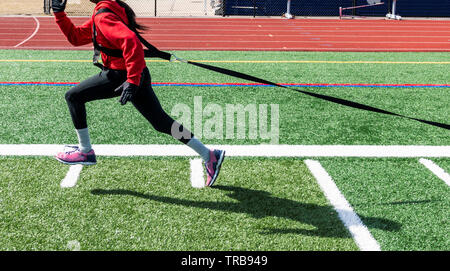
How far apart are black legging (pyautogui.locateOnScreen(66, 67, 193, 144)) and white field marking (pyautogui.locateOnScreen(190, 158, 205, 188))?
433 mm

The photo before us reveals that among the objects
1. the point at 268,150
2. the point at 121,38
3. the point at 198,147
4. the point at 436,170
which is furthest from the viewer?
the point at 268,150

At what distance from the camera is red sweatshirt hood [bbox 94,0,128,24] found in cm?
329

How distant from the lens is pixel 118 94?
3.51m

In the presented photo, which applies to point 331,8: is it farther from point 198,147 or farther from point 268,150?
point 198,147

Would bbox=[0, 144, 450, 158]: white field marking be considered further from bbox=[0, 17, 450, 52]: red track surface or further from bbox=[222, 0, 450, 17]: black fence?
bbox=[222, 0, 450, 17]: black fence

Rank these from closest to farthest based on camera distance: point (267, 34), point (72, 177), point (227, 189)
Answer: point (227, 189), point (72, 177), point (267, 34)

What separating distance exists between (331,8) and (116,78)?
2210 centimetres

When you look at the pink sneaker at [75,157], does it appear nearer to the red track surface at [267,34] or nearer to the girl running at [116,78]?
the girl running at [116,78]

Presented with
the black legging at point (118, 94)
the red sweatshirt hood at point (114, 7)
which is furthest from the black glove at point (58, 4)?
the black legging at point (118, 94)

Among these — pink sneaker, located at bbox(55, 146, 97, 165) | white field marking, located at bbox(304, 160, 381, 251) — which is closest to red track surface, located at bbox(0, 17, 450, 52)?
pink sneaker, located at bbox(55, 146, 97, 165)

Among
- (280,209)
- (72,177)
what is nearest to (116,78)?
(72,177)

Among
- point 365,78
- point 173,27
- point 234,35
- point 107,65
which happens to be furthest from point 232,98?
point 173,27

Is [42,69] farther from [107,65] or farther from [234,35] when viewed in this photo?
[234,35]
